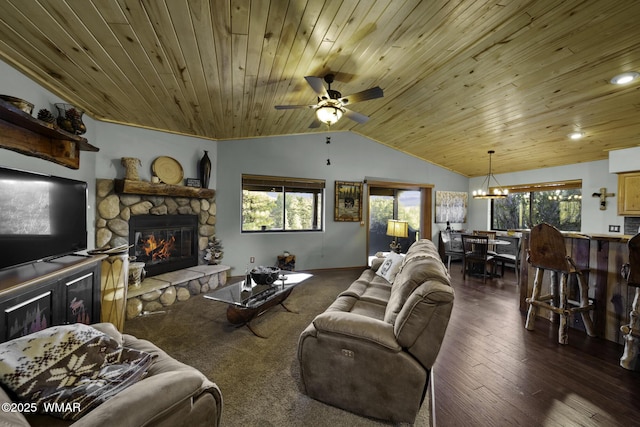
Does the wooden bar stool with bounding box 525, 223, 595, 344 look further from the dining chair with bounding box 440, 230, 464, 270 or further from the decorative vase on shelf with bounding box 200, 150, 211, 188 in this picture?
the decorative vase on shelf with bounding box 200, 150, 211, 188

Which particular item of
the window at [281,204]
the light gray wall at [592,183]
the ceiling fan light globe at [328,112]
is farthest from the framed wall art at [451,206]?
the ceiling fan light globe at [328,112]

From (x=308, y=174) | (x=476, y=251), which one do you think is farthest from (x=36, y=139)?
(x=476, y=251)

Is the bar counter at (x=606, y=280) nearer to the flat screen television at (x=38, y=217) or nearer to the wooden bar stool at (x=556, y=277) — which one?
the wooden bar stool at (x=556, y=277)

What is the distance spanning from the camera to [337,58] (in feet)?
8.24

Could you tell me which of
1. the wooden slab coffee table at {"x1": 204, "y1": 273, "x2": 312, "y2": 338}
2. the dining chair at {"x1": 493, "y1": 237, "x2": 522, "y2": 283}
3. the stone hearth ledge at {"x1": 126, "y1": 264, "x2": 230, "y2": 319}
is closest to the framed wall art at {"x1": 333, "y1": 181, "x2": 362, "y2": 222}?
the stone hearth ledge at {"x1": 126, "y1": 264, "x2": 230, "y2": 319}

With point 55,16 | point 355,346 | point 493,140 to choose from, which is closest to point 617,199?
point 493,140

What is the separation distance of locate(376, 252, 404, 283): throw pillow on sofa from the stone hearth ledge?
8.65 feet

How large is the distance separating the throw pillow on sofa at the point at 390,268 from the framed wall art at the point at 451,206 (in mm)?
3957

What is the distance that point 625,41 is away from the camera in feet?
7.48

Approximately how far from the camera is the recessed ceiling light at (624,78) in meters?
2.62

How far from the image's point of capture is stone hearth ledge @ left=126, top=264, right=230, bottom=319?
3.08 m

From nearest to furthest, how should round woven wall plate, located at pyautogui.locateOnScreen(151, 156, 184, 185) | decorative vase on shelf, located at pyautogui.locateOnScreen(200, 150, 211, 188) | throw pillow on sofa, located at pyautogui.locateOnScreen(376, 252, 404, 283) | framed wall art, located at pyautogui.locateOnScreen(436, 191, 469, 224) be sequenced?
throw pillow on sofa, located at pyautogui.locateOnScreen(376, 252, 404, 283) < round woven wall plate, located at pyautogui.locateOnScreen(151, 156, 184, 185) < decorative vase on shelf, located at pyautogui.locateOnScreen(200, 150, 211, 188) < framed wall art, located at pyautogui.locateOnScreen(436, 191, 469, 224)

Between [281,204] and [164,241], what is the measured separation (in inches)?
85.1

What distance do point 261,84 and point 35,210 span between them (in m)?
2.25
